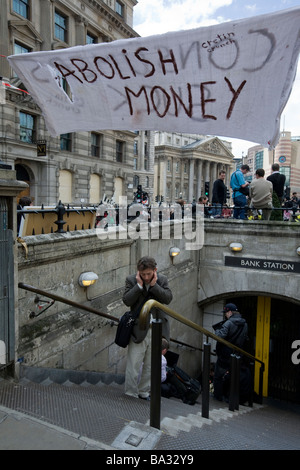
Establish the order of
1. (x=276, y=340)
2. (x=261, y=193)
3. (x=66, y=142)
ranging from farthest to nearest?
(x=66, y=142)
(x=276, y=340)
(x=261, y=193)

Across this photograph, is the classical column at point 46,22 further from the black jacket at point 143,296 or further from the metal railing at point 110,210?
the black jacket at point 143,296

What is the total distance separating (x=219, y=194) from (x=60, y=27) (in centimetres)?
2000

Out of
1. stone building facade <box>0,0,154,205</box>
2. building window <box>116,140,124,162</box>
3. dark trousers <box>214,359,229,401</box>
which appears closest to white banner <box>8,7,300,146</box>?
dark trousers <box>214,359,229,401</box>

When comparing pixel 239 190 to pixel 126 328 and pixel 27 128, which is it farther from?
pixel 27 128

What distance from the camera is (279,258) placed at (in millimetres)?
11070

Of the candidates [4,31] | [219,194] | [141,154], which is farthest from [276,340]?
[141,154]

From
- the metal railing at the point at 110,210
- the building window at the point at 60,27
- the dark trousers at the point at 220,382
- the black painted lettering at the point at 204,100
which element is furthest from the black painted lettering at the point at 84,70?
the building window at the point at 60,27

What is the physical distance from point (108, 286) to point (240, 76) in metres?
4.80

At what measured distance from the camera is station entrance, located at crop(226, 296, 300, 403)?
41.2ft

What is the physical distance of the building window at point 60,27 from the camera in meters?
23.7

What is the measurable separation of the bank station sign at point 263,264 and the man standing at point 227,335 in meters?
4.67

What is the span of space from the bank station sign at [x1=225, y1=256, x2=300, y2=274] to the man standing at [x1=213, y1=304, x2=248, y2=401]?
184 inches

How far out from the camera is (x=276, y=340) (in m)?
12.8
